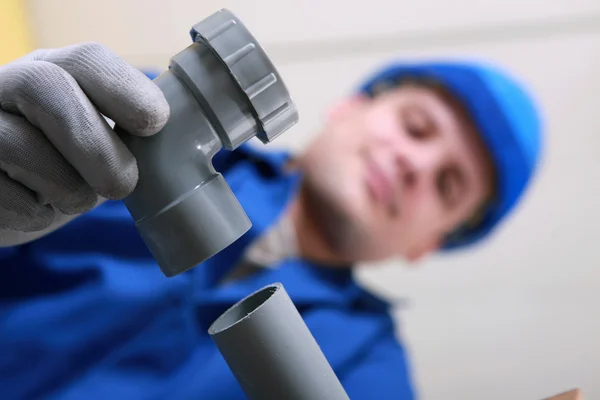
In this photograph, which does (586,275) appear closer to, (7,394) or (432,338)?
(432,338)

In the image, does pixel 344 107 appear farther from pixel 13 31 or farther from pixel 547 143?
pixel 13 31

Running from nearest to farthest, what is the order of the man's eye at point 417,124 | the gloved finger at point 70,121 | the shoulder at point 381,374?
the gloved finger at point 70,121
the shoulder at point 381,374
the man's eye at point 417,124

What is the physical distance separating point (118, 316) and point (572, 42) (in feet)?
2.45

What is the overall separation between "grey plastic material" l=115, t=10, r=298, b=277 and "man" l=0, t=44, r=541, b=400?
35 mm

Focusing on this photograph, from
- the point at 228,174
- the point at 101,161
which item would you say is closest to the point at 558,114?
the point at 228,174

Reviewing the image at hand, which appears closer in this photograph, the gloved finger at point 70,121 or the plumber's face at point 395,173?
the gloved finger at point 70,121

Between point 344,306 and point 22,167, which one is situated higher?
point 22,167

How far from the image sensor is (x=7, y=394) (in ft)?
1.60

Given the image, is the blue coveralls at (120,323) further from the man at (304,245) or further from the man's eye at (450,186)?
the man's eye at (450,186)

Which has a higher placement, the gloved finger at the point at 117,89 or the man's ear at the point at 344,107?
the gloved finger at the point at 117,89

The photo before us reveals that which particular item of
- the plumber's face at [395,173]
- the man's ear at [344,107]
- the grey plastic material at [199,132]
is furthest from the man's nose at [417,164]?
the grey plastic material at [199,132]

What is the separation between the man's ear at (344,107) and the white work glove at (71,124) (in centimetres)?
58

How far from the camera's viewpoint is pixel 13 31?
80 centimetres

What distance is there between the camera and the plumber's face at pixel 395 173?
724 millimetres
